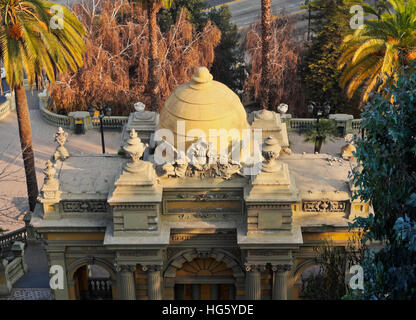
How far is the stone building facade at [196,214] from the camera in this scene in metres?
29.5

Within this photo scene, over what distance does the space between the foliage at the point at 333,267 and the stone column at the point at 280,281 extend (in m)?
1.05

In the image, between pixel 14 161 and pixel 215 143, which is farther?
pixel 14 161

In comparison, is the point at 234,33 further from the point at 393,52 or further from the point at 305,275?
the point at 305,275

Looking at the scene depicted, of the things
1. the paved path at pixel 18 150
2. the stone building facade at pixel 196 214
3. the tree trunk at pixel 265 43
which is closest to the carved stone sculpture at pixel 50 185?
the stone building facade at pixel 196 214

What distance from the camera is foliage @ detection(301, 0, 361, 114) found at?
167ft

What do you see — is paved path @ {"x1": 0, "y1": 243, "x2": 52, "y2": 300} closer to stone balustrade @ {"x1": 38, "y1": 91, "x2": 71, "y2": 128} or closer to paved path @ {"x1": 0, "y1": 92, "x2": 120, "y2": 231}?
paved path @ {"x1": 0, "y1": 92, "x2": 120, "y2": 231}

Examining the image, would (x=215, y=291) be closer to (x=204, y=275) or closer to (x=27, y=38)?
(x=204, y=275)

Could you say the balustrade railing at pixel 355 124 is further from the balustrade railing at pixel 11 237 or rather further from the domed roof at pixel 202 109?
the balustrade railing at pixel 11 237

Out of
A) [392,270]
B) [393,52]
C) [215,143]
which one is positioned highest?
[393,52]

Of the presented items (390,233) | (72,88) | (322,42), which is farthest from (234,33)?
(390,233)

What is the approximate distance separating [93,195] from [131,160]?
2.43 meters

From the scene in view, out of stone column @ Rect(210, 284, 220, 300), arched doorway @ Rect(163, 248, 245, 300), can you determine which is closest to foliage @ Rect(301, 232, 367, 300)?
arched doorway @ Rect(163, 248, 245, 300)

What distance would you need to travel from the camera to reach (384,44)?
37531 millimetres

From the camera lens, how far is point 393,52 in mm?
37031
